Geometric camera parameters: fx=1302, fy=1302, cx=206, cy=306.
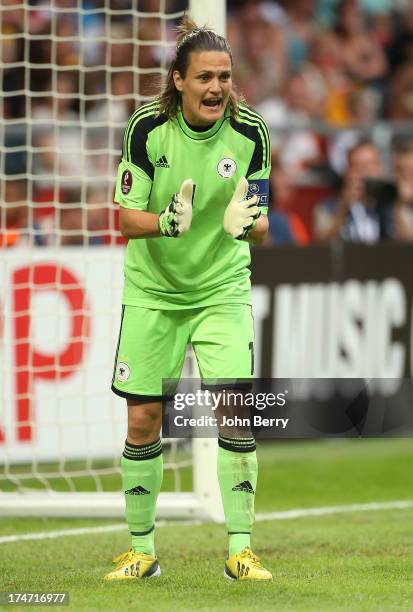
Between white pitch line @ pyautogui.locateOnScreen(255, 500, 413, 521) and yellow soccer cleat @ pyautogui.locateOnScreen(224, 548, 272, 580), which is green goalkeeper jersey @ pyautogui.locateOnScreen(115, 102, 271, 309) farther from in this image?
white pitch line @ pyautogui.locateOnScreen(255, 500, 413, 521)

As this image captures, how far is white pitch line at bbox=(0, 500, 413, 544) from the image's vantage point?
751cm

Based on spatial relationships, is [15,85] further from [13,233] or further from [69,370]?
[69,370]

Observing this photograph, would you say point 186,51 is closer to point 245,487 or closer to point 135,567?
point 245,487

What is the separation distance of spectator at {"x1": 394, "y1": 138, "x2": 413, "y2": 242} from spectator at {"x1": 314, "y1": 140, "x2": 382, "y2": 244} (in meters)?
0.23

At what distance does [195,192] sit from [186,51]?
0.61 metres

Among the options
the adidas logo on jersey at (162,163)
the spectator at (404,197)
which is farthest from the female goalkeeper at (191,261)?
the spectator at (404,197)

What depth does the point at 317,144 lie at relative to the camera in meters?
13.7

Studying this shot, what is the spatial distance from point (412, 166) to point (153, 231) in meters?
7.24

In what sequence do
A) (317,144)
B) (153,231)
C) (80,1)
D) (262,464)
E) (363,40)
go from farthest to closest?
1. (363,40)
2. (317,144)
3. (262,464)
4. (80,1)
5. (153,231)

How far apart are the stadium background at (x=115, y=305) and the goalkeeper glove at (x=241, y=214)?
1.50m

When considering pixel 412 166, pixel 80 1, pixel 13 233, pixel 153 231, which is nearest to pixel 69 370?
pixel 13 233

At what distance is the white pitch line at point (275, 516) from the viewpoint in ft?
24.6

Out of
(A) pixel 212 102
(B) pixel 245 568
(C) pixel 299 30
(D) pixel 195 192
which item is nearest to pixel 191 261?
(D) pixel 195 192

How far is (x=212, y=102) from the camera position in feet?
18.2
